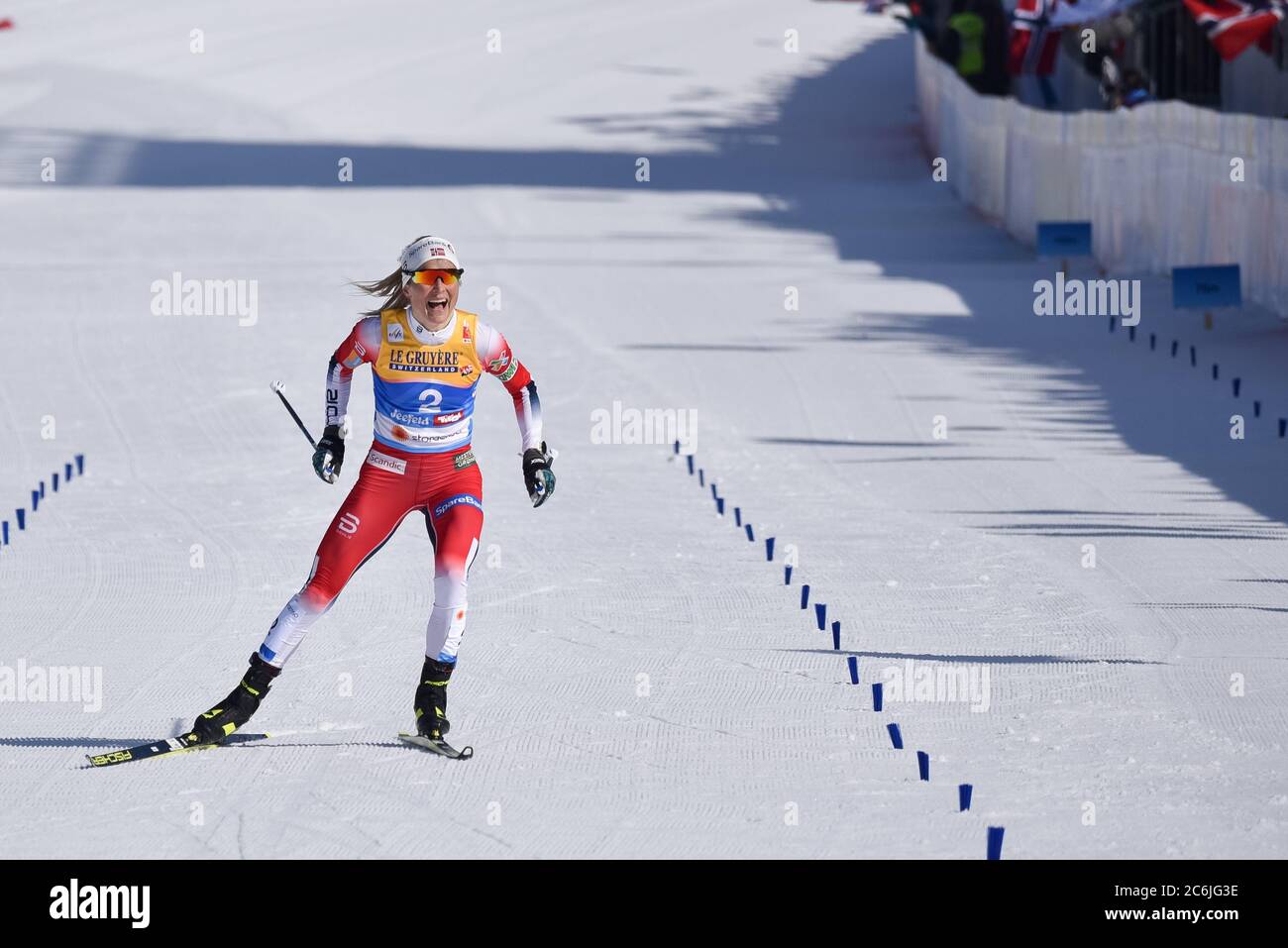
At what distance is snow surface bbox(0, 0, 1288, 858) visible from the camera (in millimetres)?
7836

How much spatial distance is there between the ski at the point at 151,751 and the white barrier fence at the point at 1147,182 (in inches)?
557

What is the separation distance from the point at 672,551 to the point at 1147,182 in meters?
13.4

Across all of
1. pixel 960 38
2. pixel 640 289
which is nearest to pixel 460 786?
pixel 640 289

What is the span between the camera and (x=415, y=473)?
27.6 feet

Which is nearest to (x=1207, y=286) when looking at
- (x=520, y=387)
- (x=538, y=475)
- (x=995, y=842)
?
(x=520, y=387)

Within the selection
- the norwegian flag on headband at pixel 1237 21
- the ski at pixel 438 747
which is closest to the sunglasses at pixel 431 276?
the ski at pixel 438 747

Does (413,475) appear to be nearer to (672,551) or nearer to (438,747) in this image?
(438,747)

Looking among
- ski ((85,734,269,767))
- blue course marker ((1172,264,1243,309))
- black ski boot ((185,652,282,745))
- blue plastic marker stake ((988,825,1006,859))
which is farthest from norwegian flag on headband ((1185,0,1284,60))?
blue plastic marker stake ((988,825,1006,859))

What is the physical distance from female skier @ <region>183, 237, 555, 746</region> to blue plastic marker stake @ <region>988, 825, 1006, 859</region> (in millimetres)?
2262
